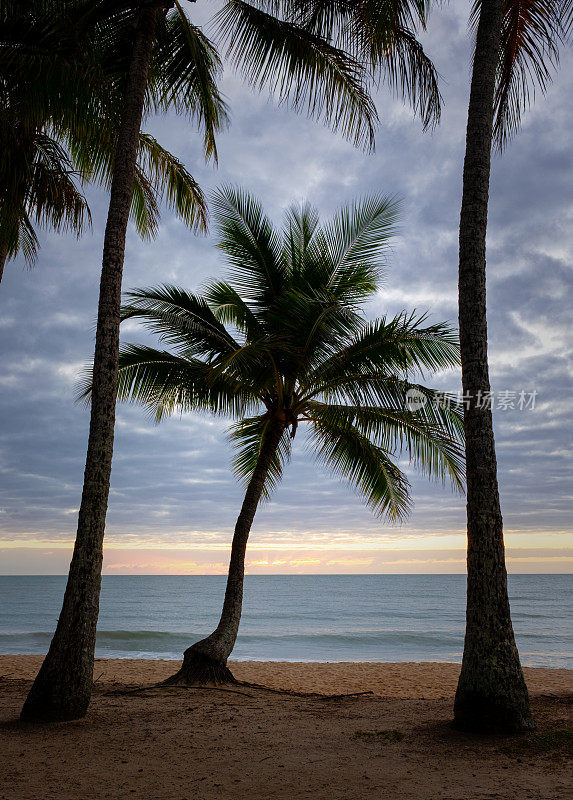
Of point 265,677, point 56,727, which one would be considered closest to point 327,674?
point 265,677

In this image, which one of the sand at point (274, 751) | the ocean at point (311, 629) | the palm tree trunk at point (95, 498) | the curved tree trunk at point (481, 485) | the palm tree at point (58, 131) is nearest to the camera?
the sand at point (274, 751)

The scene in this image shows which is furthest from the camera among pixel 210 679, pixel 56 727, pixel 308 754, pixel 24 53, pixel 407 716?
pixel 210 679

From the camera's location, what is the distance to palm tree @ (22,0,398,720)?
5902 millimetres

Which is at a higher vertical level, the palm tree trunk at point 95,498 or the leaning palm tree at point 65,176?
the leaning palm tree at point 65,176

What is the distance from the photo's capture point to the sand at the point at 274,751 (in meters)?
4.18

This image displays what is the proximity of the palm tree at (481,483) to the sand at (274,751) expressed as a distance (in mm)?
322

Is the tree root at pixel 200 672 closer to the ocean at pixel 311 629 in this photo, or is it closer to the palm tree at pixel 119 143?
the palm tree at pixel 119 143

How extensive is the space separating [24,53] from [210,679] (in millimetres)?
Result: 8649

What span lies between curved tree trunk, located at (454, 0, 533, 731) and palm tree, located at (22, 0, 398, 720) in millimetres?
2986

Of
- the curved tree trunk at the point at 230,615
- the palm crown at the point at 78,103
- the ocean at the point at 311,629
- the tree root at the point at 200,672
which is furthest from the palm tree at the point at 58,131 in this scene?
the ocean at the point at 311,629

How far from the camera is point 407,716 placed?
20.5ft

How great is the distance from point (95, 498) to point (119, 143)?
4.17m

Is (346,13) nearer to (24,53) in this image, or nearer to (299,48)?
(299,48)

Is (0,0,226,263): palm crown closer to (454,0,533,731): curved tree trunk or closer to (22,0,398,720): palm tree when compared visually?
(22,0,398,720): palm tree
